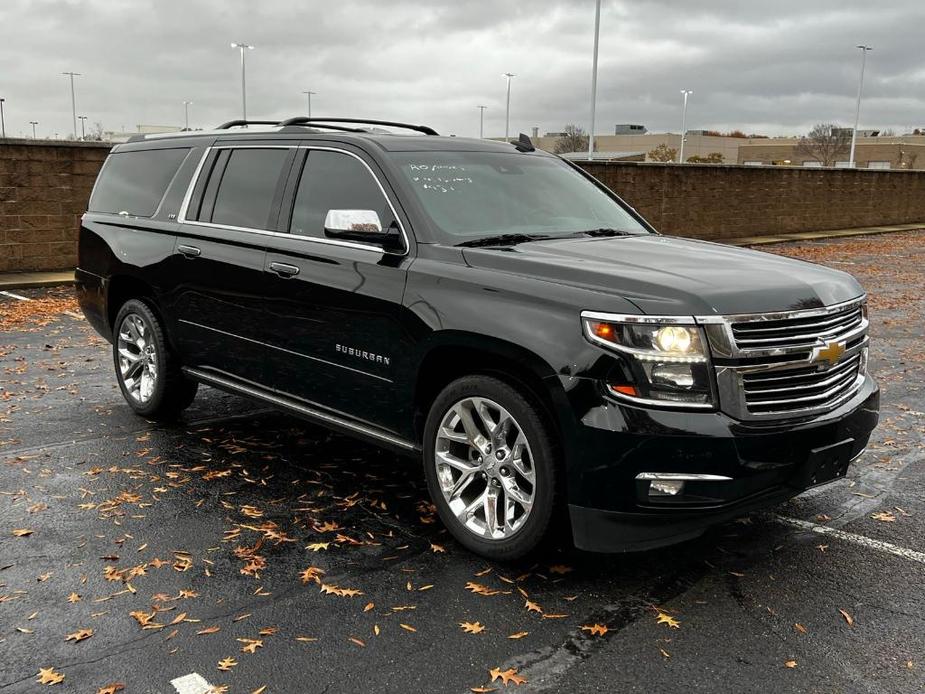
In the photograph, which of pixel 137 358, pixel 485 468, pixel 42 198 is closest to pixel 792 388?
pixel 485 468

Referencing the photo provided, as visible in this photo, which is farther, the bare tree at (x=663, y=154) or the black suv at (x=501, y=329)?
the bare tree at (x=663, y=154)

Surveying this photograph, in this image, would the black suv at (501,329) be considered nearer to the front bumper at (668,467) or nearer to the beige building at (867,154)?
the front bumper at (668,467)

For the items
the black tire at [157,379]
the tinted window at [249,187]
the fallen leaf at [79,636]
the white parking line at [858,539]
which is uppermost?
the tinted window at [249,187]

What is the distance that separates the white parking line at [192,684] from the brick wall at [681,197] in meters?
13.3

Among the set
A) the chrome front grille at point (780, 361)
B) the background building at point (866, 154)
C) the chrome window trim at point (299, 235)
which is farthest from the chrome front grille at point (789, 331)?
the background building at point (866, 154)

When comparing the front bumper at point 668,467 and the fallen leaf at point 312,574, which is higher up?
the front bumper at point 668,467

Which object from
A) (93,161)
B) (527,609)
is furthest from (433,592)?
(93,161)

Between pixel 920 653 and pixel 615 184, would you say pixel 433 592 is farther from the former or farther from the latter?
pixel 615 184

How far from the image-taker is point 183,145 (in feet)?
20.5

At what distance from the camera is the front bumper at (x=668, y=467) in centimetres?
359

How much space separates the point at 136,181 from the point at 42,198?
9334 mm

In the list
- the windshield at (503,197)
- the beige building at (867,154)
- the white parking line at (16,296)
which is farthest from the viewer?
the beige building at (867,154)

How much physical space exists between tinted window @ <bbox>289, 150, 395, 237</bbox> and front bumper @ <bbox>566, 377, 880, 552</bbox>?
1.77m

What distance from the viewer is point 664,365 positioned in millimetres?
3631
